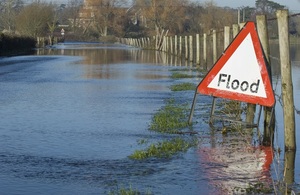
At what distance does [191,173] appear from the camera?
9641 millimetres

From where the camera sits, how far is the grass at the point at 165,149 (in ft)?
35.2

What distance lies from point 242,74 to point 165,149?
1703 mm

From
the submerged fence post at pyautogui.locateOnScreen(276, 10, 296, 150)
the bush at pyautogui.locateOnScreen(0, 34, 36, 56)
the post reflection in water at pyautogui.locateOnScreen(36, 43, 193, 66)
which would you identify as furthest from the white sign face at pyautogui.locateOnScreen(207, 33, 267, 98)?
the bush at pyautogui.locateOnScreen(0, 34, 36, 56)

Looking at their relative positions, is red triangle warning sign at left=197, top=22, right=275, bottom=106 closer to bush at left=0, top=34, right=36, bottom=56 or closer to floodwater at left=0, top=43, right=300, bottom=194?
floodwater at left=0, top=43, right=300, bottom=194

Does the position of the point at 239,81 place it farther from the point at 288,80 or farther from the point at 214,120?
the point at 214,120

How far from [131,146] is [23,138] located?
189 cm

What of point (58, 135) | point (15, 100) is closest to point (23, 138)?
point (58, 135)

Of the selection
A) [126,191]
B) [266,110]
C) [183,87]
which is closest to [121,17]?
[183,87]

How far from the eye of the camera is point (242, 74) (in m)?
11.8

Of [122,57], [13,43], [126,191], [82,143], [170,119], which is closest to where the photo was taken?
[126,191]

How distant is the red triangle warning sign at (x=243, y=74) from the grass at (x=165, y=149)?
0.94 metres

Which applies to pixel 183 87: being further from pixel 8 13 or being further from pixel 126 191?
pixel 8 13

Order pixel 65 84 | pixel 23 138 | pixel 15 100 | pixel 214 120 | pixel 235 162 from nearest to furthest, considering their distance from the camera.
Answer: pixel 235 162, pixel 23 138, pixel 214 120, pixel 15 100, pixel 65 84

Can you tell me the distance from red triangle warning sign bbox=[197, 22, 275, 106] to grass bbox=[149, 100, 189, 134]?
5.01 feet
